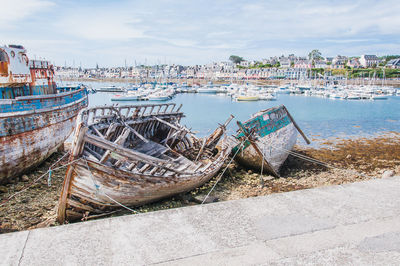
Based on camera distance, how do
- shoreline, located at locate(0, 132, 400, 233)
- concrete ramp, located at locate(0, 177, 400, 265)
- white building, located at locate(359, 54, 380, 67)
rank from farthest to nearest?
white building, located at locate(359, 54, 380, 67) → shoreline, located at locate(0, 132, 400, 233) → concrete ramp, located at locate(0, 177, 400, 265)

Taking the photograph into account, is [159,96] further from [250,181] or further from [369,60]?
[369,60]

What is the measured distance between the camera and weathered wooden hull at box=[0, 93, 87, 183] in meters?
10.5

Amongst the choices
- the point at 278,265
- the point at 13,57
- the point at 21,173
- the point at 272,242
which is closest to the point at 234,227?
the point at 272,242

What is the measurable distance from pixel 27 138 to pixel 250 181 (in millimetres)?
9577

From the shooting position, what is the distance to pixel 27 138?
11.5 m

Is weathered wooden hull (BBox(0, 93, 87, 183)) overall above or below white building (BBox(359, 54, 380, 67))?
below

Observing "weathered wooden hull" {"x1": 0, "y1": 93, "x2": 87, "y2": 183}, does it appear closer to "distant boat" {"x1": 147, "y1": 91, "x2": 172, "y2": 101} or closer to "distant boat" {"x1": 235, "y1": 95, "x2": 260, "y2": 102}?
"distant boat" {"x1": 147, "y1": 91, "x2": 172, "y2": 101}

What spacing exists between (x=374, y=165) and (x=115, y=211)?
14091mm

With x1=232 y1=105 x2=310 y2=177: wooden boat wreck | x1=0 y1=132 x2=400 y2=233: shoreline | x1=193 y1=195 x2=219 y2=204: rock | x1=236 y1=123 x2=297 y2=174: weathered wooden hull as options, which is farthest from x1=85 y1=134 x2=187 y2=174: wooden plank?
x1=236 y1=123 x2=297 y2=174: weathered wooden hull

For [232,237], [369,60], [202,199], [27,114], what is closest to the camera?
[232,237]

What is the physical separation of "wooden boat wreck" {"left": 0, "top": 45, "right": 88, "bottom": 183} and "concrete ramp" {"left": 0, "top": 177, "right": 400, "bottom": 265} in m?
8.49

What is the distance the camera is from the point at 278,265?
3.14 m

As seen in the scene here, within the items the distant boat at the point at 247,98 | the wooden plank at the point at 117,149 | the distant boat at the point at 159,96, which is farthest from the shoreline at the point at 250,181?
the distant boat at the point at 159,96

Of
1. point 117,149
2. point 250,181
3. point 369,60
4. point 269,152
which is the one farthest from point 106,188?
point 369,60
